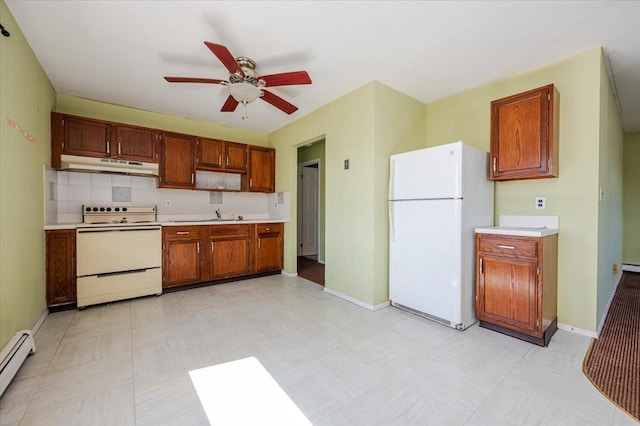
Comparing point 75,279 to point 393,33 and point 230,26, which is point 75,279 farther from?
point 393,33

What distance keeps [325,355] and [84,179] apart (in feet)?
11.7

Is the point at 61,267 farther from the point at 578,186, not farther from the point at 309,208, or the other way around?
the point at 578,186

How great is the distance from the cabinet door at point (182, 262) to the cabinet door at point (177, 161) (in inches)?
32.8

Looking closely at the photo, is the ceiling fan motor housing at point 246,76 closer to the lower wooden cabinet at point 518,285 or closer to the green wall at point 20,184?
the green wall at point 20,184

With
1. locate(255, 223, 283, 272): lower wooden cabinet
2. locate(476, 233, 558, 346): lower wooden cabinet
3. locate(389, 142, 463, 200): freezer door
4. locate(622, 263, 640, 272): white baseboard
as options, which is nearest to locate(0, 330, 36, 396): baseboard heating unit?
locate(255, 223, 283, 272): lower wooden cabinet

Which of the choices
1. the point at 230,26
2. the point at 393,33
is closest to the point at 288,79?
the point at 230,26

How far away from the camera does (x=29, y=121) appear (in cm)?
224

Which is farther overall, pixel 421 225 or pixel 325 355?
pixel 421 225

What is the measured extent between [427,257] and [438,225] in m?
0.33

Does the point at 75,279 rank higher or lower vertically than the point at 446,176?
lower

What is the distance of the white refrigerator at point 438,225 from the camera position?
2.33 meters

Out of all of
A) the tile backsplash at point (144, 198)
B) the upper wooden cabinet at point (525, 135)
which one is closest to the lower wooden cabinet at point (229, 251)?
the tile backsplash at point (144, 198)

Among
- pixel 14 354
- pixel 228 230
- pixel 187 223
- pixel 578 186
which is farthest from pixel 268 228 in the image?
pixel 578 186

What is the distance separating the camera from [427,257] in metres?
2.54
